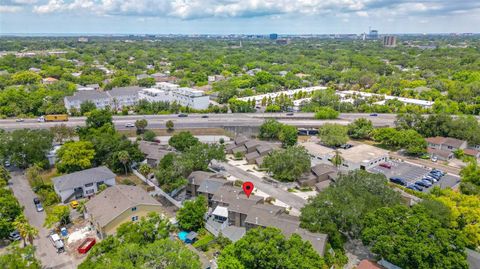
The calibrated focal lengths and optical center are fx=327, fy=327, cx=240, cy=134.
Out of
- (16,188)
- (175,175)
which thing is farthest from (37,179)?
(175,175)

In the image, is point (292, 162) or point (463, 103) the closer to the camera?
point (292, 162)

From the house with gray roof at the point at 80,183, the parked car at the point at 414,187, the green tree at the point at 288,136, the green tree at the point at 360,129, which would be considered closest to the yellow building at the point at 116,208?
the house with gray roof at the point at 80,183

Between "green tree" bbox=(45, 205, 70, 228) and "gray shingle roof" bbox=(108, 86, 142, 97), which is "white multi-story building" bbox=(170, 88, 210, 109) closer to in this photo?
"gray shingle roof" bbox=(108, 86, 142, 97)

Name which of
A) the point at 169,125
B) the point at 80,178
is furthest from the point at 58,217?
the point at 169,125

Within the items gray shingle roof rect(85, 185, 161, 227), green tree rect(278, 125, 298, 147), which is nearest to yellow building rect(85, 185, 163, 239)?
gray shingle roof rect(85, 185, 161, 227)

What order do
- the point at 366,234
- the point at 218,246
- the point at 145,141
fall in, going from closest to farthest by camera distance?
the point at 366,234 → the point at 218,246 → the point at 145,141

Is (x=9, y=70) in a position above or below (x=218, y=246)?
above

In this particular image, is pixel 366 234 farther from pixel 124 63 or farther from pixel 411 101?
pixel 124 63
